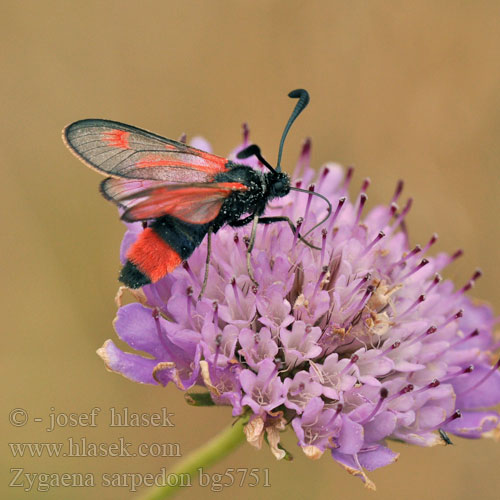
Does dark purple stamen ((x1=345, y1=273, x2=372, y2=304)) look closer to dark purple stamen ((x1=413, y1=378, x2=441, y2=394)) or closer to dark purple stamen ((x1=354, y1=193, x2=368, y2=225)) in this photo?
dark purple stamen ((x1=354, y1=193, x2=368, y2=225))

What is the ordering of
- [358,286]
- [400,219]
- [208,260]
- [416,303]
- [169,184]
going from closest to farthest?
1. [169,184]
2. [208,260]
3. [358,286]
4. [416,303]
5. [400,219]

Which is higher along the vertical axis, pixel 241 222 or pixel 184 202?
pixel 184 202

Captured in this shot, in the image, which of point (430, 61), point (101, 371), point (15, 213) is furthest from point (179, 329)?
point (430, 61)

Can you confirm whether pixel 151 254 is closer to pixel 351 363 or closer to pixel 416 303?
pixel 351 363

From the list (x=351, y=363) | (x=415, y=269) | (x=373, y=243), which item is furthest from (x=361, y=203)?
(x=351, y=363)

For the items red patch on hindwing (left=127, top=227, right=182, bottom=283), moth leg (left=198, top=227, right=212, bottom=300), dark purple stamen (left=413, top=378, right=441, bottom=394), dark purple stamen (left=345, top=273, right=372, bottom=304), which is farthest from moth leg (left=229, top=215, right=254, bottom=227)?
dark purple stamen (left=413, top=378, right=441, bottom=394)

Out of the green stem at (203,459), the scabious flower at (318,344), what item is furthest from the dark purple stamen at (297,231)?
the green stem at (203,459)

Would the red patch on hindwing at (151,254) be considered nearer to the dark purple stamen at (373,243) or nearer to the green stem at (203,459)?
the green stem at (203,459)

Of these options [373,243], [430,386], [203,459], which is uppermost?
[373,243]
